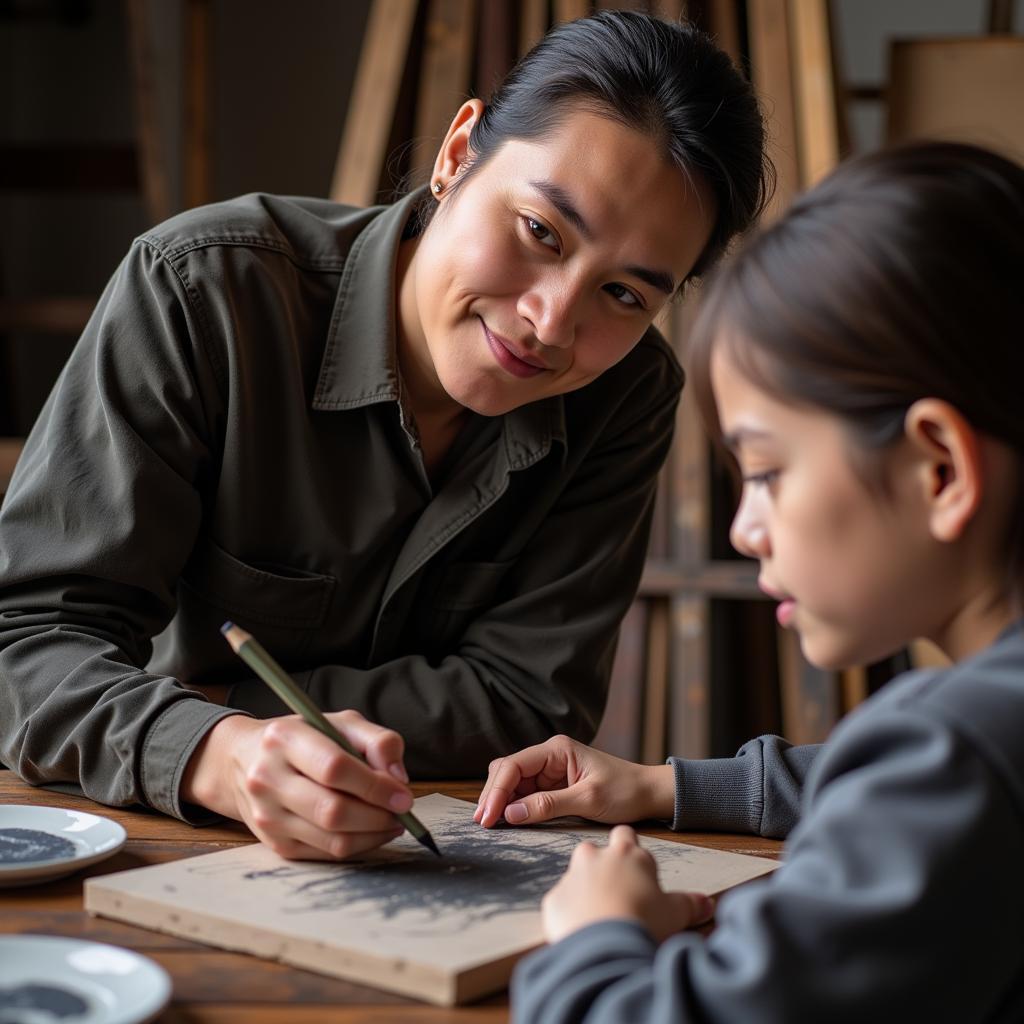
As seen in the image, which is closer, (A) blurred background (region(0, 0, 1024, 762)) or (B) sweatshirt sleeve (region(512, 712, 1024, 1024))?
(B) sweatshirt sleeve (region(512, 712, 1024, 1024))

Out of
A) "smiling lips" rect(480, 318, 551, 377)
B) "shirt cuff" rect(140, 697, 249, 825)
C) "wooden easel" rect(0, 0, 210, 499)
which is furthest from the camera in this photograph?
"wooden easel" rect(0, 0, 210, 499)

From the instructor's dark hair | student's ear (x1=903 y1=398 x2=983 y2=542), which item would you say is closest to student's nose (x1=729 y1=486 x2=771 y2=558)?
student's ear (x1=903 y1=398 x2=983 y2=542)

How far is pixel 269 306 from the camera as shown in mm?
1606

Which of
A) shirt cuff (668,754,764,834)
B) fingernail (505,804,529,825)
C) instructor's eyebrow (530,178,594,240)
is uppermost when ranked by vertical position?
instructor's eyebrow (530,178,594,240)

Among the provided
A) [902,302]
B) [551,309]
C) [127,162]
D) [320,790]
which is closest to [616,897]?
[320,790]

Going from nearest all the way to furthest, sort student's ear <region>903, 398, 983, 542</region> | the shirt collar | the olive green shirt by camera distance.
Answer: student's ear <region>903, 398, 983, 542</region>, the olive green shirt, the shirt collar

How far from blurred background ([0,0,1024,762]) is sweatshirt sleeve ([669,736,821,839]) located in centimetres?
118

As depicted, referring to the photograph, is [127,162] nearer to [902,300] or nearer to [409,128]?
[409,128]

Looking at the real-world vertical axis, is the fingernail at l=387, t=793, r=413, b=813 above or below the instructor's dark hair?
below

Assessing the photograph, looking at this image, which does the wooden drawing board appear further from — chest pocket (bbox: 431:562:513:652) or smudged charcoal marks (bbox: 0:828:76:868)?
chest pocket (bbox: 431:562:513:652)

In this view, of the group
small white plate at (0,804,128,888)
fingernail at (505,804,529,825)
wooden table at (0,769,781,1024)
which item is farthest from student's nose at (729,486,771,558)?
small white plate at (0,804,128,888)

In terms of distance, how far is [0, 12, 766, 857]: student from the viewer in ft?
4.65

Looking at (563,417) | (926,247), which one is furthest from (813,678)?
(926,247)

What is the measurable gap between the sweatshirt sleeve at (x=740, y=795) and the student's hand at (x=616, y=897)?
0.33m
